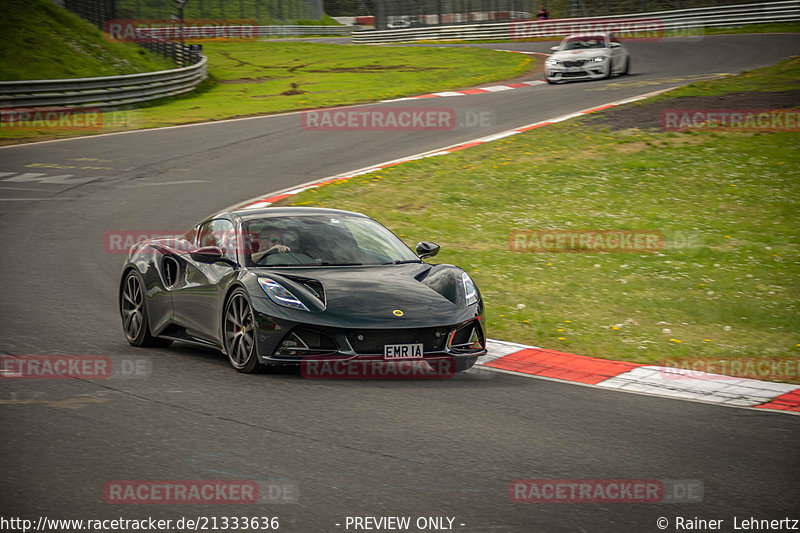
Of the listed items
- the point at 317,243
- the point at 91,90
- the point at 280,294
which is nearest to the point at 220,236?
the point at 317,243

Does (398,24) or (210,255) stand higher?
(398,24)

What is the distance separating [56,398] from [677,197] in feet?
34.9

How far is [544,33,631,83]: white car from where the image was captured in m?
27.5

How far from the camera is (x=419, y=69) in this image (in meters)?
36.3

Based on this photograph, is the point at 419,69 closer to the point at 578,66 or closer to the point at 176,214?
the point at 578,66

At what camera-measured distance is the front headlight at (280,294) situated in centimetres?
713

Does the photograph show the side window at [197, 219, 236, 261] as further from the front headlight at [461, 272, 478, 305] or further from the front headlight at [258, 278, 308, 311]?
the front headlight at [461, 272, 478, 305]

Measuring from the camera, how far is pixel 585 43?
28141 millimetres

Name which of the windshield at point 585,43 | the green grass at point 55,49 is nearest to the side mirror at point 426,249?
the windshield at point 585,43

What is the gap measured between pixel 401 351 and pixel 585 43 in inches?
905

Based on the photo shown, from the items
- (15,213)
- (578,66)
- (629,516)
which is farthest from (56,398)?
(578,66)

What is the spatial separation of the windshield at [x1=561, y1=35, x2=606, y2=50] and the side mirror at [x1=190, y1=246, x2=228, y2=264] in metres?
22.1

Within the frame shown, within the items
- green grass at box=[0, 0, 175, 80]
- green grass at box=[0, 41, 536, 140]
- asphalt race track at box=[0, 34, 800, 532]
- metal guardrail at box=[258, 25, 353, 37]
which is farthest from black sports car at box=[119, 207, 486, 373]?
metal guardrail at box=[258, 25, 353, 37]

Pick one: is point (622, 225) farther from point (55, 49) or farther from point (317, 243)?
point (55, 49)
